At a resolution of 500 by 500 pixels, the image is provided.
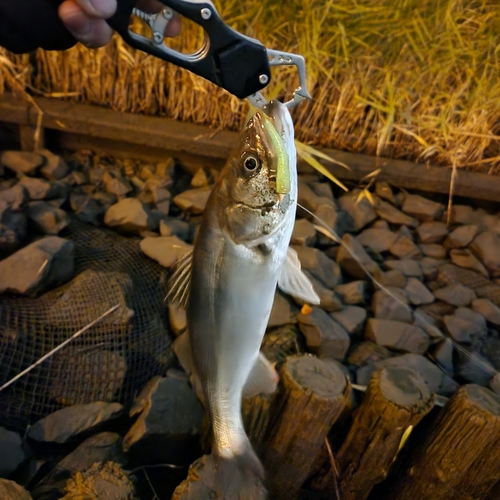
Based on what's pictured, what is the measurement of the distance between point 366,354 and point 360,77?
4.74 feet

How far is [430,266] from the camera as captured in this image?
2.18 metres

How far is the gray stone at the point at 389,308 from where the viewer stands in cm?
187

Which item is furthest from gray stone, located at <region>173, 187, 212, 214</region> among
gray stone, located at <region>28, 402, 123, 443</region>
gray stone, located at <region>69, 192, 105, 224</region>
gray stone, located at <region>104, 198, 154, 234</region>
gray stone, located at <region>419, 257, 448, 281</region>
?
gray stone, located at <region>419, 257, 448, 281</region>

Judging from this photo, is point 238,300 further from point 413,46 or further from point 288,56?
point 413,46

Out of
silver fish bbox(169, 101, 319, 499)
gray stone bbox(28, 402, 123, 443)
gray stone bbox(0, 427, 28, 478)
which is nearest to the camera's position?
silver fish bbox(169, 101, 319, 499)

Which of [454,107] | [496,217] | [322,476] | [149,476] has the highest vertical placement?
[454,107]

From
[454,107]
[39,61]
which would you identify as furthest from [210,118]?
[454,107]

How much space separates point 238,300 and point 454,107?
1.97m

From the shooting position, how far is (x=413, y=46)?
86.7 inches

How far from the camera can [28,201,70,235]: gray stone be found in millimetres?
1841

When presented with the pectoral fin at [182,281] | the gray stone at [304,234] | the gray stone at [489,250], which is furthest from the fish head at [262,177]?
the gray stone at [489,250]

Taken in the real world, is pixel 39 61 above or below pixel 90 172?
above

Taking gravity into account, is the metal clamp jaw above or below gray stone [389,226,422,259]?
above

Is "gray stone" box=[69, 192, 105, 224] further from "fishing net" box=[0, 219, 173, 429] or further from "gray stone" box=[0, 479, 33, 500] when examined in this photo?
"gray stone" box=[0, 479, 33, 500]
